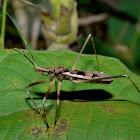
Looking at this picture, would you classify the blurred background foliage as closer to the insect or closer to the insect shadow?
the insect

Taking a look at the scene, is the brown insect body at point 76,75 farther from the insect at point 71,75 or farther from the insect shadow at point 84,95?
the insect shadow at point 84,95

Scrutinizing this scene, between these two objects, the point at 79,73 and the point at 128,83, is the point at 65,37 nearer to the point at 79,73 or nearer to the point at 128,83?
the point at 79,73

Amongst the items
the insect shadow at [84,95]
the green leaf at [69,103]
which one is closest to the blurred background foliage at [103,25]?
the green leaf at [69,103]

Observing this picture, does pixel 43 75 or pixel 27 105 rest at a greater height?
pixel 43 75

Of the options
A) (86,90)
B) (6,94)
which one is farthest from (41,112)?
(86,90)

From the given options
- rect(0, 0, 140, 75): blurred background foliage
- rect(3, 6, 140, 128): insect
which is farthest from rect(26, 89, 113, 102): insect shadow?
rect(0, 0, 140, 75): blurred background foliage

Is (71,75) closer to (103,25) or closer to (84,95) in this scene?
(84,95)

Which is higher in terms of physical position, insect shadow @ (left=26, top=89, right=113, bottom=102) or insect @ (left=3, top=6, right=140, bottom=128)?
insect @ (left=3, top=6, right=140, bottom=128)

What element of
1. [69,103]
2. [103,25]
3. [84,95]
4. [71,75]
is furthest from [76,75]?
[103,25]
